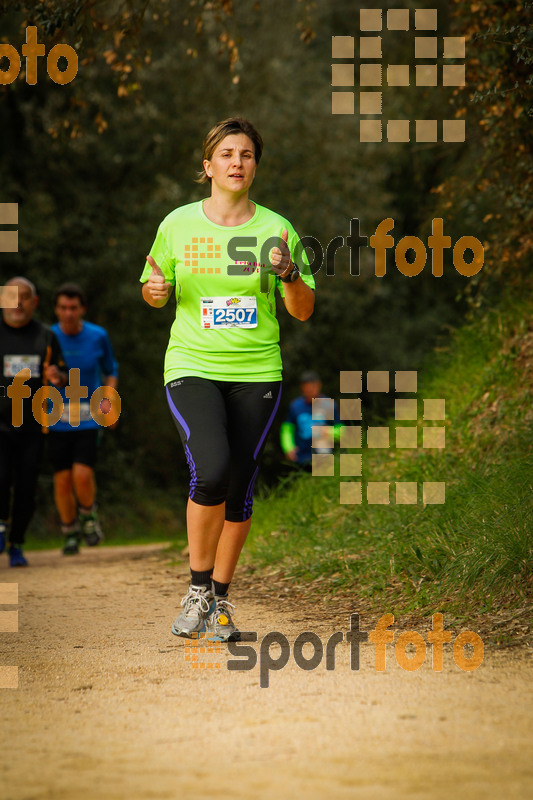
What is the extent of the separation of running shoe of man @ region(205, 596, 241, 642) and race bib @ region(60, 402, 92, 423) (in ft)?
14.1

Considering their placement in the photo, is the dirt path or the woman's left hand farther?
the woman's left hand

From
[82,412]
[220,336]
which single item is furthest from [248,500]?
[82,412]

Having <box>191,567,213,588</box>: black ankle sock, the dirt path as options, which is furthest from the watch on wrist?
the dirt path

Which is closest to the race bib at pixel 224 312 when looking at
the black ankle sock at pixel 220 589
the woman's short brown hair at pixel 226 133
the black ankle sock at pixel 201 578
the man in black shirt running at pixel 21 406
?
the woman's short brown hair at pixel 226 133

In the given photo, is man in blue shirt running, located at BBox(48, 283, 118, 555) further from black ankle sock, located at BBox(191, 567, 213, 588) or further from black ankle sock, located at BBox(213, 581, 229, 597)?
black ankle sock, located at BBox(191, 567, 213, 588)

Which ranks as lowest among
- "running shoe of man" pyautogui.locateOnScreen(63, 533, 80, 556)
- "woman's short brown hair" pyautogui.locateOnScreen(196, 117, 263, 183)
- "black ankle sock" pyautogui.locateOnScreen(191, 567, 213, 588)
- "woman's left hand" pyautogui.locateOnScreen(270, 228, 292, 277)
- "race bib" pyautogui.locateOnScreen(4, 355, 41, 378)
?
"running shoe of man" pyautogui.locateOnScreen(63, 533, 80, 556)

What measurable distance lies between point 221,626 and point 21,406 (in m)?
4.02

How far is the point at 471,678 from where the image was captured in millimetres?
3719

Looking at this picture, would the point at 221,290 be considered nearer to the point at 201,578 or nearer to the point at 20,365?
the point at 201,578

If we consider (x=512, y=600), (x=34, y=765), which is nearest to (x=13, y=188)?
(x=512, y=600)

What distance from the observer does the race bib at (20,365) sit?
8023 mm

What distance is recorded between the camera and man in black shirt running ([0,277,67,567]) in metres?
7.98

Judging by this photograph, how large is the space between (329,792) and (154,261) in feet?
8.65

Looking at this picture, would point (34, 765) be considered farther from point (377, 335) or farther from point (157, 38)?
point (377, 335)
